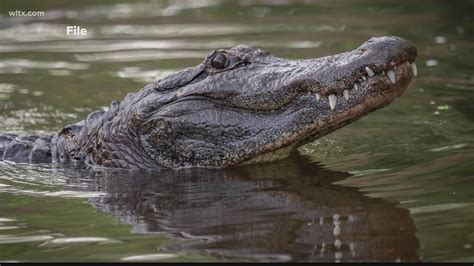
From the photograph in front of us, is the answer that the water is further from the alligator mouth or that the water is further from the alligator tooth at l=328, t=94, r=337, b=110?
the alligator tooth at l=328, t=94, r=337, b=110

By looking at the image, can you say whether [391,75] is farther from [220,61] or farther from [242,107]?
[220,61]

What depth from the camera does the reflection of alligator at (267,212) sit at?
486 cm

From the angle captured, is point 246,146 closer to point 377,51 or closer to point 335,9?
point 377,51

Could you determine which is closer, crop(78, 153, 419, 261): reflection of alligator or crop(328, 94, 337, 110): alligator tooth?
crop(78, 153, 419, 261): reflection of alligator

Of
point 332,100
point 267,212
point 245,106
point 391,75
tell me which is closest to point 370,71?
point 391,75

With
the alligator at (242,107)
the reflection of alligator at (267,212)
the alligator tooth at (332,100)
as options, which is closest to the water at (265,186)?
the reflection of alligator at (267,212)

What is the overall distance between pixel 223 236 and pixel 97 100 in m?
5.70

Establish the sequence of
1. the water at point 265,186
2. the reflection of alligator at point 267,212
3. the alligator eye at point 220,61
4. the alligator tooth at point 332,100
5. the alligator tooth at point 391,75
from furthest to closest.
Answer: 1. the alligator eye at point 220,61
2. the alligator tooth at point 332,100
3. the alligator tooth at point 391,75
4. the water at point 265,186
5. the reflection of alligator at point 267,212

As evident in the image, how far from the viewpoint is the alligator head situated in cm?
618

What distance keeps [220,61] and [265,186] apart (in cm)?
104

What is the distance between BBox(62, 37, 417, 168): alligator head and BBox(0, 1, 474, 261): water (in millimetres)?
191

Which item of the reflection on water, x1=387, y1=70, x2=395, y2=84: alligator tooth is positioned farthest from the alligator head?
the reflection on water

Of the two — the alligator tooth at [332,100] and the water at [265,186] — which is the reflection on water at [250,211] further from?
the alligator tooth at [332,100]

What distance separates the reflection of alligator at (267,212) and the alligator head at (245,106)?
0.20 m
